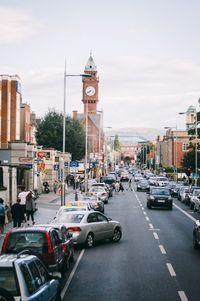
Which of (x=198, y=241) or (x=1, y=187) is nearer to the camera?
(x=198, y=241)

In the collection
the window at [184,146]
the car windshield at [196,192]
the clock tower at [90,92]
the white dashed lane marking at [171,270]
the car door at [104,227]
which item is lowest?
the white dashed lane marking at [171,270]

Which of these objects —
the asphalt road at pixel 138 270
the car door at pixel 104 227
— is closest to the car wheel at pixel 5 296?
the asphalt road at pixel 138 270

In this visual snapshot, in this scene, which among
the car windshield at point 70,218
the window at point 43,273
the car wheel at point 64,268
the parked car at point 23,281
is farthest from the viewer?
the car windshield at point 70,218

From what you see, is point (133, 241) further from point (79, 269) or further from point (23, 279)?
point (23, 279)

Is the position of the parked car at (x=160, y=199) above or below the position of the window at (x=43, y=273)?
below

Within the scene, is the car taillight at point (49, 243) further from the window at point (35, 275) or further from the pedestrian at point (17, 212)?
the pedestrian at point (17, 212)

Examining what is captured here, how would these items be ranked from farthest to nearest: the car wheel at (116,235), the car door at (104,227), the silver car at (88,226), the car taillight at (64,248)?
1. the car wheel at (116,235)
2. the car door at (104,227)
3. the silver car at (88,226)
4. the car taillight at (64,248)

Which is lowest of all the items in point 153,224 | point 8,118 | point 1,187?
point 153,224

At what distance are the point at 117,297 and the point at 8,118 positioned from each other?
53.8 m

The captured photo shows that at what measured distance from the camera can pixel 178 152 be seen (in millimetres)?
130375

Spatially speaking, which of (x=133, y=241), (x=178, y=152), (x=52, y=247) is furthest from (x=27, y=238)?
(x=178, y=152)

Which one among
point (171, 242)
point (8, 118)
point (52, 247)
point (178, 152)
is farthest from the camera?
point (178, 152)

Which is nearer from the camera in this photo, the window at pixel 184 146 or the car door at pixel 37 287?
the car door at pixel 37 287

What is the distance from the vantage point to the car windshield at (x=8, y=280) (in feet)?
27.2
